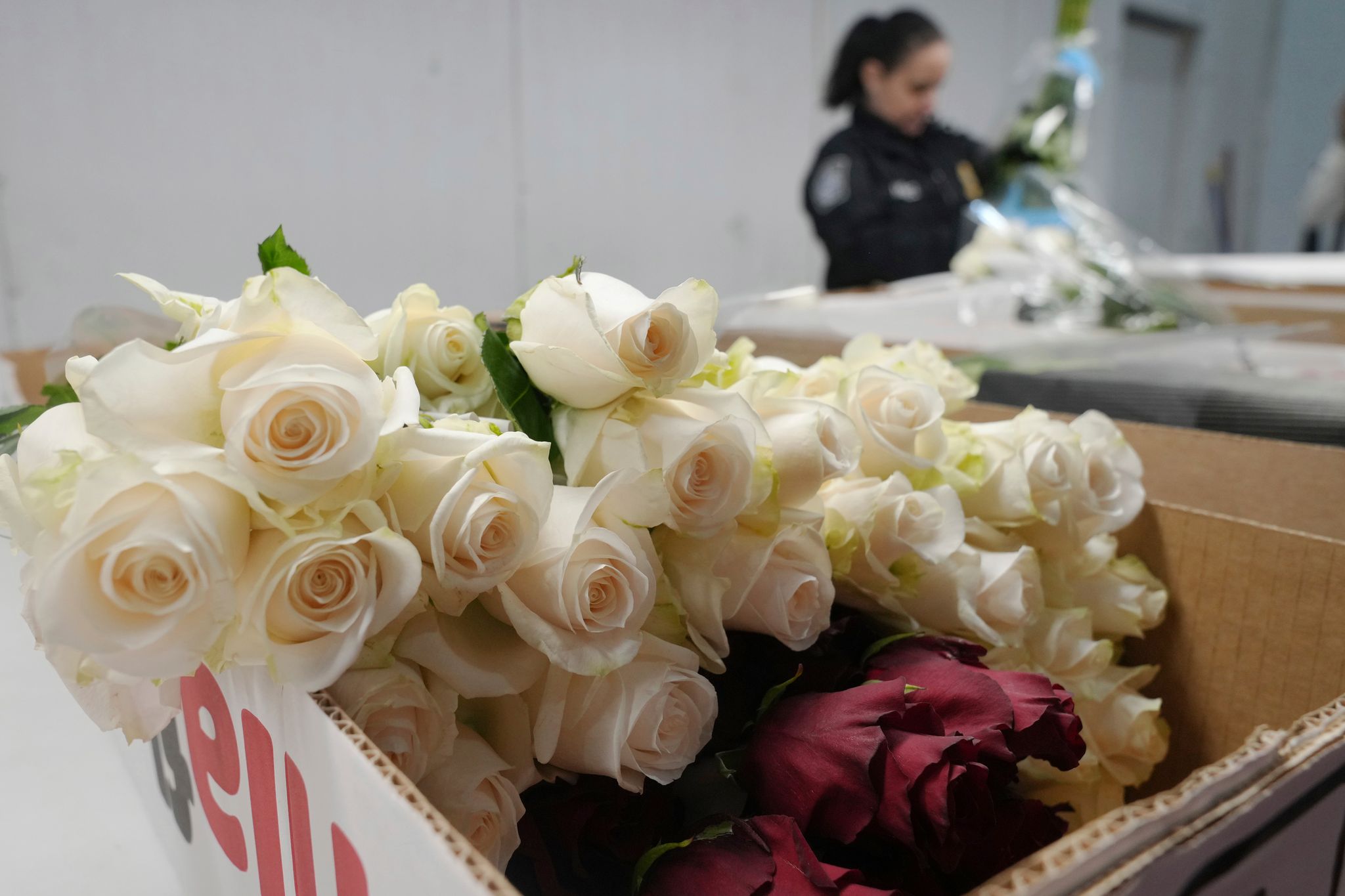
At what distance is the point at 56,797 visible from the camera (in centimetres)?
53

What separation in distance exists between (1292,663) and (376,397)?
1.64ft

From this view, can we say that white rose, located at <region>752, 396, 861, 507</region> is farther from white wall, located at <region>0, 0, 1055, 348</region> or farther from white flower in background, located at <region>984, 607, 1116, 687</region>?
white wall, located at <region>0, 0, 1055, 348</region>

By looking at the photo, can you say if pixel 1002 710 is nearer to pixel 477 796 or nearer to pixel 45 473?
pixel 477 796

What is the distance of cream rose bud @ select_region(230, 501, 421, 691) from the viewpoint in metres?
0.28

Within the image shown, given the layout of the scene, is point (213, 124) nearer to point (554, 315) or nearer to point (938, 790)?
point (554, 315)

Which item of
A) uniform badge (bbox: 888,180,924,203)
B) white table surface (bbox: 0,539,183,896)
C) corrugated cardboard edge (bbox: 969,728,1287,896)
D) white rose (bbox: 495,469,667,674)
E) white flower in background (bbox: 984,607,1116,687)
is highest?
uniform badge (bbox: 888,180,924,203)

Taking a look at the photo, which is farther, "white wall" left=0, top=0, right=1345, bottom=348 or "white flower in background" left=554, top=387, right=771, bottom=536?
"white wall" left=0, top=0, right=1345, bottom=348

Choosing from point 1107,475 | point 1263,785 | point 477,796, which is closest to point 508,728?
point 477,796

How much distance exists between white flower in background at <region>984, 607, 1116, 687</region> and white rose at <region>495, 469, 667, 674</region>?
0.25 metres

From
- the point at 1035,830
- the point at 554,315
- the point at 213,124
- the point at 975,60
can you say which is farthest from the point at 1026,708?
the point at 975,60

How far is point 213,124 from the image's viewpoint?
2.32 metres

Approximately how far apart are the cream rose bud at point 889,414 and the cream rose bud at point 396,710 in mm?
227

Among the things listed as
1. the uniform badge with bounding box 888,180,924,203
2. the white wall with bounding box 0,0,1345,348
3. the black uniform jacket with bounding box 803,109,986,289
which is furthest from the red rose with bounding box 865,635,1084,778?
the uniform badge with bounding box 888,180,924,203

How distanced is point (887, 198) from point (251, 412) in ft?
7.19
